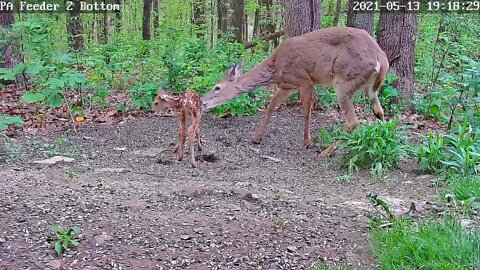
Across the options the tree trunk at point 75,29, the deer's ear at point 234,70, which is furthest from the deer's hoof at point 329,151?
the tree trunk at point 75,29

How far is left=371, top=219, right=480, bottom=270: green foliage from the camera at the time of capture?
3223 millimetres

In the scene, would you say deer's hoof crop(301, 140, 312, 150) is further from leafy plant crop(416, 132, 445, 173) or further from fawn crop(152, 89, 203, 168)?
leafy plant crop(416, 132, 445, 173)

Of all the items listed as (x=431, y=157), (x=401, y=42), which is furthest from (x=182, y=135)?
(x=401, y=42)

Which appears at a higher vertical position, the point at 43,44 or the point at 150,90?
the point at 43,44

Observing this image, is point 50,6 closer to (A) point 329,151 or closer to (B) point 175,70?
(B) point 175,70

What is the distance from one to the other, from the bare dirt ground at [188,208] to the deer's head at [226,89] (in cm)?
86

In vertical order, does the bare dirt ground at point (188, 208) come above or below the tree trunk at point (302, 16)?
below

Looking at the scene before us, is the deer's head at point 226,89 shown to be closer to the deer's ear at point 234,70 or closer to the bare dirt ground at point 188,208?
the deer's ear at point 234,70

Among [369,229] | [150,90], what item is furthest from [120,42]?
[369,229]

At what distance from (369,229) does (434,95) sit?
5484 mm

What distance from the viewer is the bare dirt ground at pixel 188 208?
361cm

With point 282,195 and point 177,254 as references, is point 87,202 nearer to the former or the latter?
point 177,254

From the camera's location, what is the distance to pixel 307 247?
12.5 ft

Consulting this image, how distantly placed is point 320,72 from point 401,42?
7.73 ft
